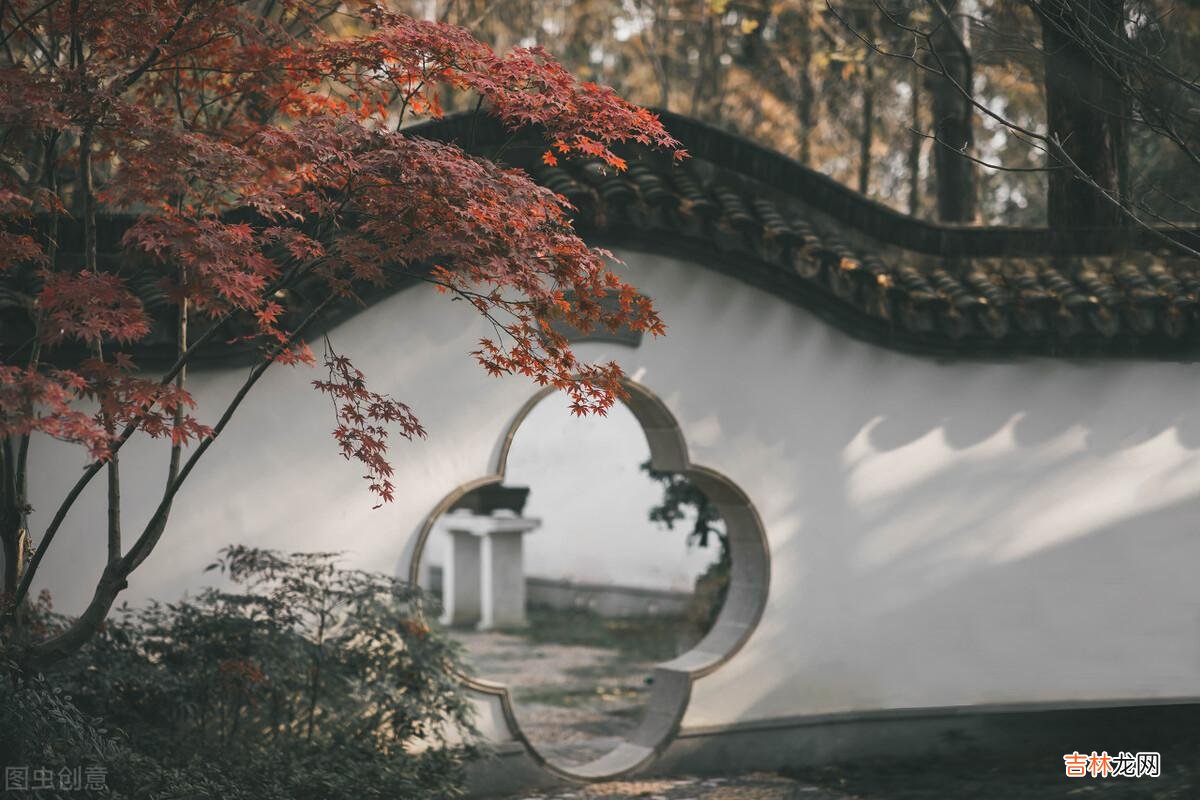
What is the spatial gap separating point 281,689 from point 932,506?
13.3 feet

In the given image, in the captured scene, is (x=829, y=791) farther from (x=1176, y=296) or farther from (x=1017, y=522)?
(x=1176, y=296)

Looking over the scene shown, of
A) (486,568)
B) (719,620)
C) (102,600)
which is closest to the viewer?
(102,600)

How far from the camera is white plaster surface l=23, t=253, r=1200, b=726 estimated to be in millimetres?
7453

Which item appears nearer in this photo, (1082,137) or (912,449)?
(912,449)

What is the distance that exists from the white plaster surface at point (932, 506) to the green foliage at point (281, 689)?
1801 mm

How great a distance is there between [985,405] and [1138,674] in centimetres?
188

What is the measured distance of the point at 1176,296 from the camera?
7516 millimetres

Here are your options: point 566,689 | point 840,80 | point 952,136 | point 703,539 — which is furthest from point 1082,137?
point 840,80

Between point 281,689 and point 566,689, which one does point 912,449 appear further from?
point 566,689

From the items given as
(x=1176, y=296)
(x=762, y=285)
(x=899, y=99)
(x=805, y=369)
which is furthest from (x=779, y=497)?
(x=899, y=99)

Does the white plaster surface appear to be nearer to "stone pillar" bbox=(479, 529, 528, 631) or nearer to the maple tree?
the maple tree

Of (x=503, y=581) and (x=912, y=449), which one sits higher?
(x=912, y=449)

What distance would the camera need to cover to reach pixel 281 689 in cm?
588

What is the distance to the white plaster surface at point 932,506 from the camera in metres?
7.45
